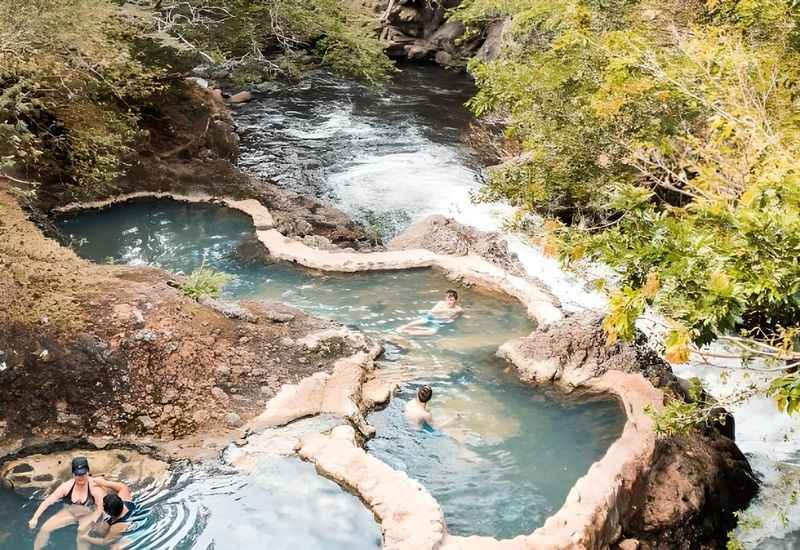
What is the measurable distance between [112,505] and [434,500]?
3058 mm

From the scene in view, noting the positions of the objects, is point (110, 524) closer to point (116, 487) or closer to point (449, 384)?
point (116, 487)

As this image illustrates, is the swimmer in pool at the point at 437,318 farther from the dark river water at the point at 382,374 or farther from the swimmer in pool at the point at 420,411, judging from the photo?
the swimmer in pool at the point at 420,411

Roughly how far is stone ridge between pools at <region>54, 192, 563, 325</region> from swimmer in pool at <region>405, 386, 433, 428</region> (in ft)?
9.86

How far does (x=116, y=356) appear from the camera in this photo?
26.7 feet

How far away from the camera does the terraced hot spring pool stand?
24.9ft

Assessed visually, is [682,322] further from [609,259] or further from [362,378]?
[362,378]

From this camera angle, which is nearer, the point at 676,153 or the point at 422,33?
the point at 676,153

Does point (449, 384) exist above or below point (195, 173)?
above

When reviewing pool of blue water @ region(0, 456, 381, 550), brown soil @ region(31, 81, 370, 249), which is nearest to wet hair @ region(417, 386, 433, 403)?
pool of blue water @ region(0, 456, 381, 550)

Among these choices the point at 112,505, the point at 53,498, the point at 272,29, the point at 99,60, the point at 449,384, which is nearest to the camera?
the point at 112,505

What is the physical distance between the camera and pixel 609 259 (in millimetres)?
5793

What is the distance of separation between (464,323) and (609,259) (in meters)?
5.30

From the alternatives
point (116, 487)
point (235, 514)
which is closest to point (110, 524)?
point (116, 487)

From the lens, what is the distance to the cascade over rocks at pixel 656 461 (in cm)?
772
